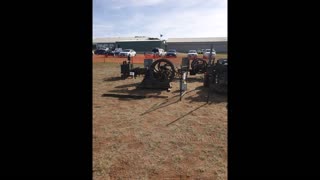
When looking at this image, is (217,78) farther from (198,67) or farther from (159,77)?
(198,67)

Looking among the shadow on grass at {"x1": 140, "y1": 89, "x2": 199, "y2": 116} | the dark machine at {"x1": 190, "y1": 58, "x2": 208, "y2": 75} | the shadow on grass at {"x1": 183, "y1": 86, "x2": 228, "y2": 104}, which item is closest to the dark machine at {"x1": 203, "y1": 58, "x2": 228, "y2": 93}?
the shadow on grass at {"x1": 183, "y1": 86, "x2": 228, "y2": 104}

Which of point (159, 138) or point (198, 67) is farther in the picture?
point (198, 67)

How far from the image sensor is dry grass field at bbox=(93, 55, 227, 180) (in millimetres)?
5301

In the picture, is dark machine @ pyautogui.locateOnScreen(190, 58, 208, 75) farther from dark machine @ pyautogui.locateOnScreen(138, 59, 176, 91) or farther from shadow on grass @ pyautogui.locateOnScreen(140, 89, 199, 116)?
shadow on grass @ pyautogui.locateOnScreen(140, 89, 199, 116)

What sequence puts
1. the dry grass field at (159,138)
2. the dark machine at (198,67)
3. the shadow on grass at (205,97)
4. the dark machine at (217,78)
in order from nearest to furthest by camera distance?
the dry grass field at (159,138) < the shadow on grass at (205,97) < the dark machine at (217,78) < the dark machine at (198,67)

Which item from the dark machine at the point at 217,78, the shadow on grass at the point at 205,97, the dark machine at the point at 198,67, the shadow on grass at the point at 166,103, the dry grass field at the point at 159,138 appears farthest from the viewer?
the dark machine at the point at 198,67

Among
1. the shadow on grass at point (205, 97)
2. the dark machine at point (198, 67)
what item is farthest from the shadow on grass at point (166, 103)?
the dark machine at point (198, 67)

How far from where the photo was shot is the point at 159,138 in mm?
7199

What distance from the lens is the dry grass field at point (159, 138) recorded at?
530 centimetres

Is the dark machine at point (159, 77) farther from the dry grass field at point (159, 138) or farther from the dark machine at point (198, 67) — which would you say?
the dark machine at point (198, 67)

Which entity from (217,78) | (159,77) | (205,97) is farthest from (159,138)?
(217,78)
